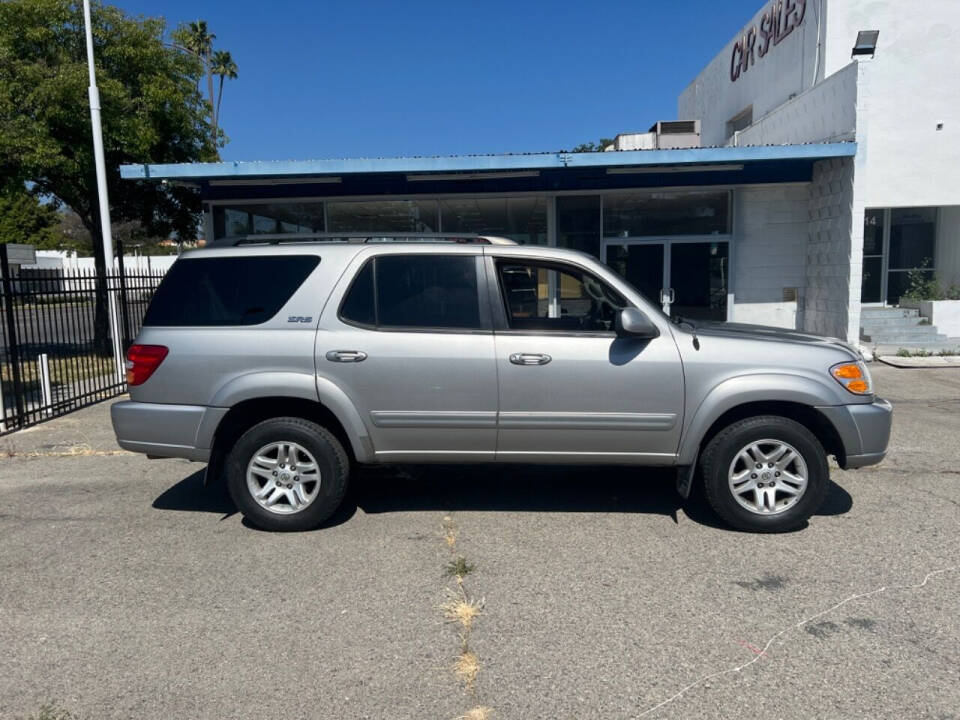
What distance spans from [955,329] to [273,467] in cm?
1352

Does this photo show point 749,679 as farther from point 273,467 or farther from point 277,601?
point 273,467

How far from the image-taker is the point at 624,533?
4.75m

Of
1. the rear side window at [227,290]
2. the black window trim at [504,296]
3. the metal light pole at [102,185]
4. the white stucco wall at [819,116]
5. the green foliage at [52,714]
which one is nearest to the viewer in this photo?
the green foliage at [52,714]

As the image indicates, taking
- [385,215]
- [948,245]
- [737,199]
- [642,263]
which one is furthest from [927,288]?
[385,215]

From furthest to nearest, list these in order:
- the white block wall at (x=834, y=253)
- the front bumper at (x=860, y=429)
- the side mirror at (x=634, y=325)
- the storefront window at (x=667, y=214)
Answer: the storefront window at (x=667, y=214) → the white block wall at (x=834, y=253) → the front bumper at (x=860, y=429) → the side mirror at (x=634, y=325)

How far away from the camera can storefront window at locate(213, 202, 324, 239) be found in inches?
549

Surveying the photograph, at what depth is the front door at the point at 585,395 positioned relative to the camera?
461 cm

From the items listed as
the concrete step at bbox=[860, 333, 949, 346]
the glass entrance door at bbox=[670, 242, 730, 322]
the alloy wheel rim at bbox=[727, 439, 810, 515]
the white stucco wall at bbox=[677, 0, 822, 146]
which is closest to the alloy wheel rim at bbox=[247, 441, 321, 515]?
the alloy wheel rim at bbox=[727, 439, 810, 515]

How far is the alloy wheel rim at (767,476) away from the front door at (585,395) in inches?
18.5

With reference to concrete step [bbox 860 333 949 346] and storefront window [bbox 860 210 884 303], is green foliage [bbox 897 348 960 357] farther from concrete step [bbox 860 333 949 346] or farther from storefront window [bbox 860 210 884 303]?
storefront window [bbox 860 210 884 303]

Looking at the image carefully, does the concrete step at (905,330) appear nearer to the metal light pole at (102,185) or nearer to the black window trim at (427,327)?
the black window trim at (427,327)

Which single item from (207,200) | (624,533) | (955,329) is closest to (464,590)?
(624,533)

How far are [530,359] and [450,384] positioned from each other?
1.82ft

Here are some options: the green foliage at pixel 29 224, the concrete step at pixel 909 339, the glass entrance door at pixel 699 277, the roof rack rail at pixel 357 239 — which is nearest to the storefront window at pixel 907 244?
the concrete step at pixel 909 339
